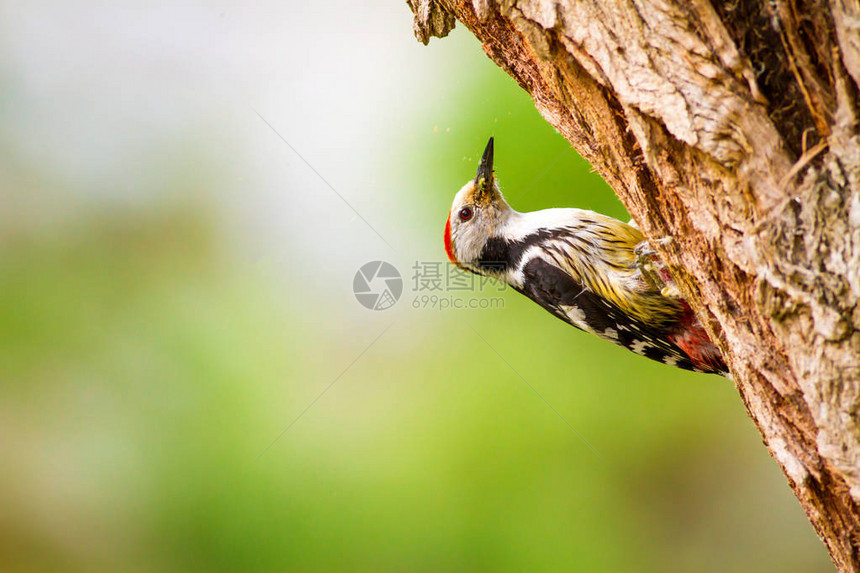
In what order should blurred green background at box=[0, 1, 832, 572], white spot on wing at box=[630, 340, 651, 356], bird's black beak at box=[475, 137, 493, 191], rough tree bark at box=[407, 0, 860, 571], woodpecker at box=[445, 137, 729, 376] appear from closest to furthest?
1. rough tree bark at box=[407, 0, 860, 571]
2. woodpecker at box=[445, 137, 729, 376]
3. white spot on wing at box=[630, 340, 651, 356]
4. bird's black beak at box=[475, 137, 493, 191]
5. blurred green background at box=[0, 1, 832, 572]

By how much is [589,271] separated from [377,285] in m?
1.84

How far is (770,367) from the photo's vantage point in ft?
3.14

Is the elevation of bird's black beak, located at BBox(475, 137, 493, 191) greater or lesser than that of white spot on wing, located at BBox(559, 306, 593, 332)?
greater

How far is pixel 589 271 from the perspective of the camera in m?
1.86

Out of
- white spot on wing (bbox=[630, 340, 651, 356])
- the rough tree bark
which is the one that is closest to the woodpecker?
white spot on wing (bbox=[630, 340, 651, 356])

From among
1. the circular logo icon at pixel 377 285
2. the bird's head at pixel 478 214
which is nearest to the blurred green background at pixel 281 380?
the circular logo icon at pixel 377 285

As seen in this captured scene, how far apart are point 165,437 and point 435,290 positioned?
1889 millimetres

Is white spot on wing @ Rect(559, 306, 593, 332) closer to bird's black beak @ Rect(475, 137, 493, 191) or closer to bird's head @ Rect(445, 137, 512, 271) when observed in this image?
bird's head @ Rect(445, 137, 512, 271)

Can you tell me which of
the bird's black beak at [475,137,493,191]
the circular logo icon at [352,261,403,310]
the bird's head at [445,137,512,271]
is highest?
the bird's black beak at [475,137,493,191]

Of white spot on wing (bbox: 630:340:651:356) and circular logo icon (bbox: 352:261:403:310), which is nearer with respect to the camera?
white spot on wing (bbox: 630:340:651:356)

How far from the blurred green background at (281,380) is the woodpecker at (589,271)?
3.57 ft

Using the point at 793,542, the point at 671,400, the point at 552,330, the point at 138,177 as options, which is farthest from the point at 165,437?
the point at 793,542

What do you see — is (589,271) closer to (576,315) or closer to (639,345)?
(576,315)

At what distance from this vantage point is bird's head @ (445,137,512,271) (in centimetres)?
218
